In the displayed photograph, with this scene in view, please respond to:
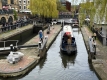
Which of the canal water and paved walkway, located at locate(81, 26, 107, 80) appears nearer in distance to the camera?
paved walkway, located at locate(81, 26, 107, 80)

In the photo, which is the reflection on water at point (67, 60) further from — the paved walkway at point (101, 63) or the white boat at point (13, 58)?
the white boat at point (13, 58)

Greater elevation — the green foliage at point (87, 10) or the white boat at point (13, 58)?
the green foliage at point (87, 10)

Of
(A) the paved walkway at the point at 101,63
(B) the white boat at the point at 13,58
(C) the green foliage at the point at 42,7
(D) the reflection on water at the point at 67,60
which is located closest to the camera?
(A) the paved walkway at the point at 101,63

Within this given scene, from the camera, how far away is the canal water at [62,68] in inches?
754

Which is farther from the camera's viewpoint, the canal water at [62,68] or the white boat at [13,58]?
the white boat at [13,58]

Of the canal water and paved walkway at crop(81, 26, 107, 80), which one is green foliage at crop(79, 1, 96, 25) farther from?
the canal water

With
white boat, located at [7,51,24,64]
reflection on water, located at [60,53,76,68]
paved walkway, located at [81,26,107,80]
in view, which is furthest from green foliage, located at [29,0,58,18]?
white boat, located at [7,51,24,64]

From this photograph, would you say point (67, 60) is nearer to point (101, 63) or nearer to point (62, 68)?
point (62, 68)

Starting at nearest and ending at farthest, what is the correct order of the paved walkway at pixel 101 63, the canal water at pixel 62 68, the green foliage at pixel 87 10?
the green foliage at pixel 87 10
the paved walkway at pixel 101 63
the canal water at pixel 62 68

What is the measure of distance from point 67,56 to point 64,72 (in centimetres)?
595

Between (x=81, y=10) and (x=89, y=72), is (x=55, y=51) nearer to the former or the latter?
(x=89, y=72)

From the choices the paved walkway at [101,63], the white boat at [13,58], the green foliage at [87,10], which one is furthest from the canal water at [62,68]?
the green foliage at [87,10]

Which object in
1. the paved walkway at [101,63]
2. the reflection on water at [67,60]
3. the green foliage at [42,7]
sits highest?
the green foliage at [42,7]

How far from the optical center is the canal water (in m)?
19.1
